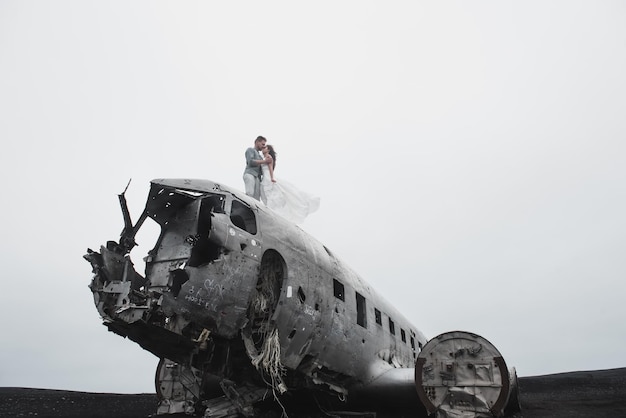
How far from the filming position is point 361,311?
1098 cm

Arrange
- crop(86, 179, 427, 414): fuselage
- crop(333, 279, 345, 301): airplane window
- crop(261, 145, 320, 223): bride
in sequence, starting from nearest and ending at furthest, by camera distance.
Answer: crop(86, 179, 427, 414): fuselage, crop(333, 279, 345, 301): airplane window, crop(261, 145, 320, 223): bride

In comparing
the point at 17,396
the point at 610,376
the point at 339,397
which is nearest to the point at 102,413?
the point at 17,396

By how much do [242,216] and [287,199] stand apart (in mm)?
3198

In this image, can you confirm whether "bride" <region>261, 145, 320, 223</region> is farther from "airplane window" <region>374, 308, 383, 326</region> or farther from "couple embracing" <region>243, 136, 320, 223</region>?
"airplane window" <region>374, 308, 383, 326</region>

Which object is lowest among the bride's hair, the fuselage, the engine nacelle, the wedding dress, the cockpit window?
the engine nacelle

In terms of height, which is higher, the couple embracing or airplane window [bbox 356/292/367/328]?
the couple embracing

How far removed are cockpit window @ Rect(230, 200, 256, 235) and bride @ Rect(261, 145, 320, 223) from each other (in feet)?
9.09

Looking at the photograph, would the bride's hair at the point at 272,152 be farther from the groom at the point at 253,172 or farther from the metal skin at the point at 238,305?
the metal skin at the point at 238,305

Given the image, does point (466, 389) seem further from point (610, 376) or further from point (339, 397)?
point (610, 376)

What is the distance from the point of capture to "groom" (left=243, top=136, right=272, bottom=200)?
10.8m

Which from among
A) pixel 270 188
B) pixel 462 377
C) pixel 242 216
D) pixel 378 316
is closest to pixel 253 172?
pixel 270 188

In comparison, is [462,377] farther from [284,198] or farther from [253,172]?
[253,172]

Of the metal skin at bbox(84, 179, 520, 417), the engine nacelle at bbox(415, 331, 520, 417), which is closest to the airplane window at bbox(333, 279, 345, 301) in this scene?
the metal skin at bbox(84, 179, 520, 417)

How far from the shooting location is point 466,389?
8570 mm
